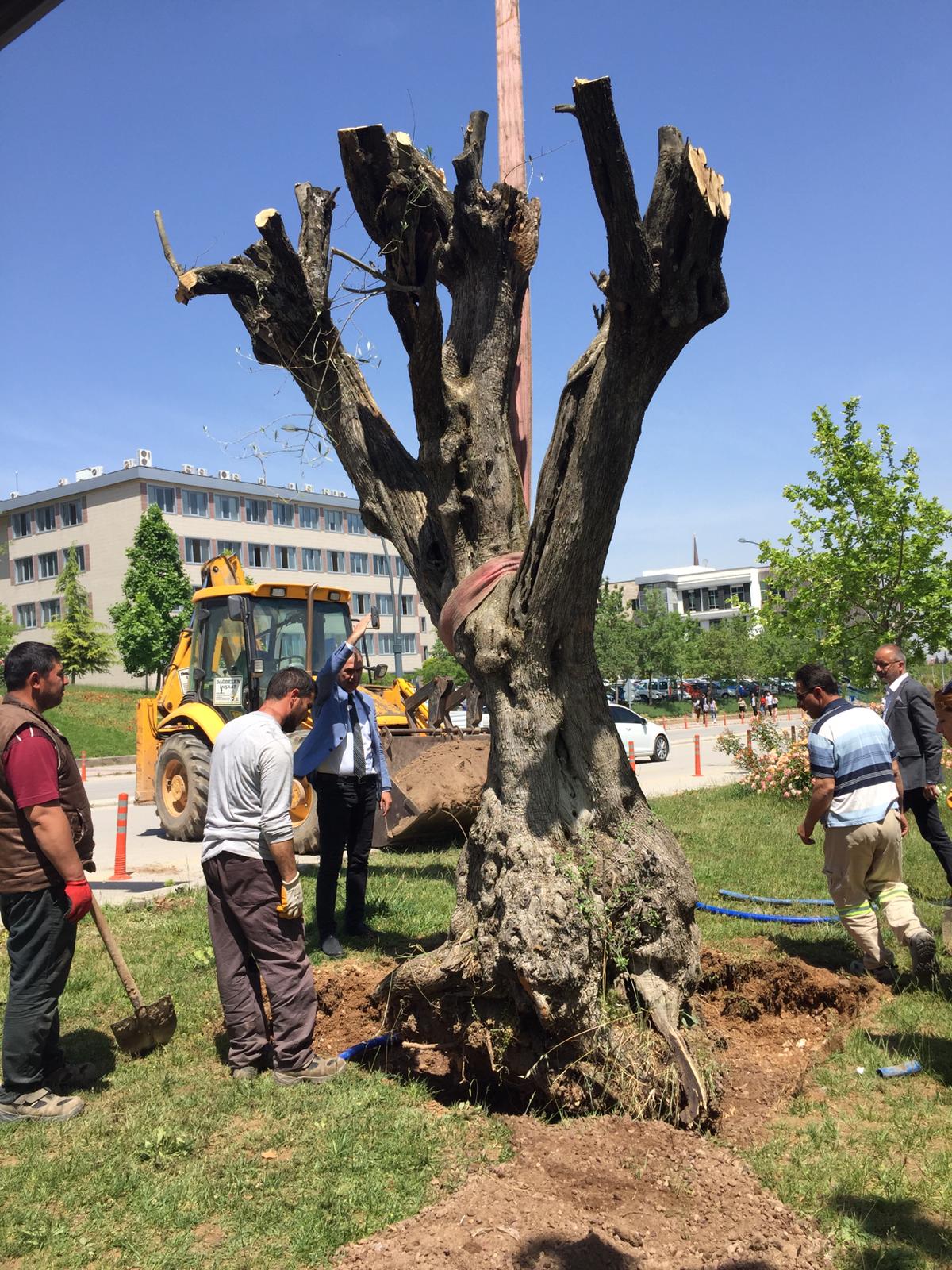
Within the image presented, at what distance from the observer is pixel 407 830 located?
9562 mm

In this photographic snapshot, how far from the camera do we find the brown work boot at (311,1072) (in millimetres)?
4488

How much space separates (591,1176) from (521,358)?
13.1ft

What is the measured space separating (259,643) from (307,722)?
41.4 inches

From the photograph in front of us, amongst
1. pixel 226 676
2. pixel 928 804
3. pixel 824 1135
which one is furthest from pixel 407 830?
pixel 824 1135

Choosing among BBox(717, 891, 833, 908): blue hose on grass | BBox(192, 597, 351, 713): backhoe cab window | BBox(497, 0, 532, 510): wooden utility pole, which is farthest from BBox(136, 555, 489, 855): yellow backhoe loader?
BBox(497, 0, 532, 510): wooden utility pole

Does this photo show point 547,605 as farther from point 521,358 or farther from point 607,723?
point 521,358

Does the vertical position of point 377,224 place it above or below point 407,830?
above

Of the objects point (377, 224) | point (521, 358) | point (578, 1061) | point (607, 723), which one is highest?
point (377, 224)

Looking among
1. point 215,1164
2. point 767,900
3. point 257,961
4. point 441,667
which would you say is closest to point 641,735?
point 767,900

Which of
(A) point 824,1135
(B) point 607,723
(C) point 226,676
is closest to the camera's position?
(A) point 824,1135

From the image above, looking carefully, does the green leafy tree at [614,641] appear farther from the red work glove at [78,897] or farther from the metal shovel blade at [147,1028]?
the red work glove at [78,897]

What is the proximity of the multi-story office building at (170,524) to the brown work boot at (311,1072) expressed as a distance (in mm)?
46462

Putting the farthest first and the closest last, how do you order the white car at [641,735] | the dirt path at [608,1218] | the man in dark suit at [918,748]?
the white car at [641,735] < the man in dark suit at [918,748] < the dirt path at [608,1218]

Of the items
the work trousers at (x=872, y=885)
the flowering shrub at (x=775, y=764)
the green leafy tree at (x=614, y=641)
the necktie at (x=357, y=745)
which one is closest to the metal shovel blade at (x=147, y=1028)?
the necktie at (x=357, y=745)
